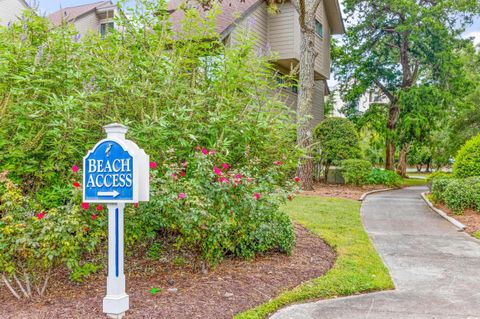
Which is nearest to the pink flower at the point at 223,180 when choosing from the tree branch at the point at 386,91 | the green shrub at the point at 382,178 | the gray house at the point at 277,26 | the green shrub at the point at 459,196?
the green shrub at the point at 459,196

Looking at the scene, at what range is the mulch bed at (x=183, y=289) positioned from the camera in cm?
373

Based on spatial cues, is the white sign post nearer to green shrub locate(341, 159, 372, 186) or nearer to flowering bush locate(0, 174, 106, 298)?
flowering bush locate(0, 174, 106, 298)

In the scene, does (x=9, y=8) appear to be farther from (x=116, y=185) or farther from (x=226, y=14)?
(x=116, y=185)

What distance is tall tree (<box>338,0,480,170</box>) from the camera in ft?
71.8

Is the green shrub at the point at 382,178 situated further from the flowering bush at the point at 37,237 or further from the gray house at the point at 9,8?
the gray house at the point at 9,8

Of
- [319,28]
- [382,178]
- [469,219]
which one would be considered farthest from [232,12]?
[382,178]

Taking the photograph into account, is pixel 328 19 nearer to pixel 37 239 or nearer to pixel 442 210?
pixel 442 210

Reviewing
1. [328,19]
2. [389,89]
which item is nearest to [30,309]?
[328,19]

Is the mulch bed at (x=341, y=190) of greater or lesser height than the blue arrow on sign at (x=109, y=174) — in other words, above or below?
below

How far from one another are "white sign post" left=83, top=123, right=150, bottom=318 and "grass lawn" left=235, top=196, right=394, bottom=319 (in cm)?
109

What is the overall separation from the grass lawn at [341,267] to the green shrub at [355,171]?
25.1 ft

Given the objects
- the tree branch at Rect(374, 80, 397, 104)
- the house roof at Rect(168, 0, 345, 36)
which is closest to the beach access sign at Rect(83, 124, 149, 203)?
the house roof at Rect(168, 0, 345, 36)

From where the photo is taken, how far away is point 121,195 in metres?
3.63

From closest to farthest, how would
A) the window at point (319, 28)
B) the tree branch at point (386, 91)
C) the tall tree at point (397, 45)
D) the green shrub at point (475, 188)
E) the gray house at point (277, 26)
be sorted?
the green shrub at point (475, 188), the gray house at point (277, 26), the window at point (319, 28), the tall tree at point (397, 45), the tree branch at point (386, 91)
